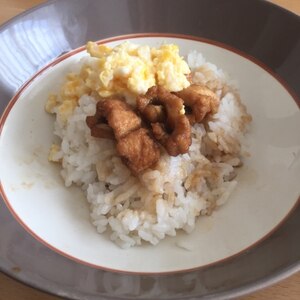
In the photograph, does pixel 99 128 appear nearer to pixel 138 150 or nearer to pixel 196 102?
pixel 138 150

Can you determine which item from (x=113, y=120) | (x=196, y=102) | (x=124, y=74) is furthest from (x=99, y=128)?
(x=196, y=102)

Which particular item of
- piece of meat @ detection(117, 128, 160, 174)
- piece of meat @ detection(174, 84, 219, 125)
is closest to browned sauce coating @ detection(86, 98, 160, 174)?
piece of meat @ detection(117, 128, 160, 174)

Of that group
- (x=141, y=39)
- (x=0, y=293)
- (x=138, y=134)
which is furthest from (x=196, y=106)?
(x=0, y=293)

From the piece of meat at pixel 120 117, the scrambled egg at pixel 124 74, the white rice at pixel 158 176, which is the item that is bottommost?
the white rice at pixel 158 176

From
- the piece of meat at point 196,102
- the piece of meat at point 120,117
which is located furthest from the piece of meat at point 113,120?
the piece of meat at point 196,102

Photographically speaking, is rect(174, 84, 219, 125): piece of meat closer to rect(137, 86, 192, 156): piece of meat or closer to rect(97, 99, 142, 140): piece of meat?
rect(137, 86, 192, 156): piece of meat

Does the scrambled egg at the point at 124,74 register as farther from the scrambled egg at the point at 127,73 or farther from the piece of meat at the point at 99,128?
the piece of meat at the point at 99,128
